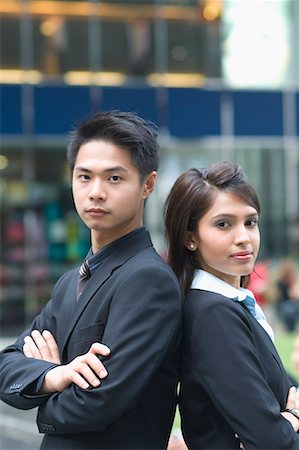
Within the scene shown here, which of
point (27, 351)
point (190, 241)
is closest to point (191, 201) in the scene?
point (190, 241)

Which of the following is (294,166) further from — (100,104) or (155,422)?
(155,422)

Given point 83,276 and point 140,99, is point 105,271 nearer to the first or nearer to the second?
point 83,276

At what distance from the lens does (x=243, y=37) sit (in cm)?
1744

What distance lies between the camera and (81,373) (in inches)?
85.6

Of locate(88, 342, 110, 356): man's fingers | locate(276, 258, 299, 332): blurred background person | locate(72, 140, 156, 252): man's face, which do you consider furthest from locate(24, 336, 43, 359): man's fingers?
locate(276, 258, 299, 332): blurred background person

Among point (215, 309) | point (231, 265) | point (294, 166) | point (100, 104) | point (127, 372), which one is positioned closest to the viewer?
point (127, 372)

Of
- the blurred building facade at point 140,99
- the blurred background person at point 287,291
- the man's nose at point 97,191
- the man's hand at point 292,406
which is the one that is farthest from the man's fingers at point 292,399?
the blurred building facade at point 140,99

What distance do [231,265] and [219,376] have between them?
1.19 feet

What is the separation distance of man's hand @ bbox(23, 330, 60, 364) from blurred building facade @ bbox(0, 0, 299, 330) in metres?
13.0

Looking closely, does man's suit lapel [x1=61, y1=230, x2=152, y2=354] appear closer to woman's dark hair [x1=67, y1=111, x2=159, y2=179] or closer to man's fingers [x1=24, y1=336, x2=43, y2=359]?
man's fingers [x1=24, y1=336, x2=43, y2=359]

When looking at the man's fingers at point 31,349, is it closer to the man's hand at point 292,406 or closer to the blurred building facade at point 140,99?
the man's hand at point 292,406

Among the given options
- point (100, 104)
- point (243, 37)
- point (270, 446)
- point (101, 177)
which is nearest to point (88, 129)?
point (101, 177)

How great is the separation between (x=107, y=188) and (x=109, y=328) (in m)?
0.40

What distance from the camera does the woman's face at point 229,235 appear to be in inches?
96.1
